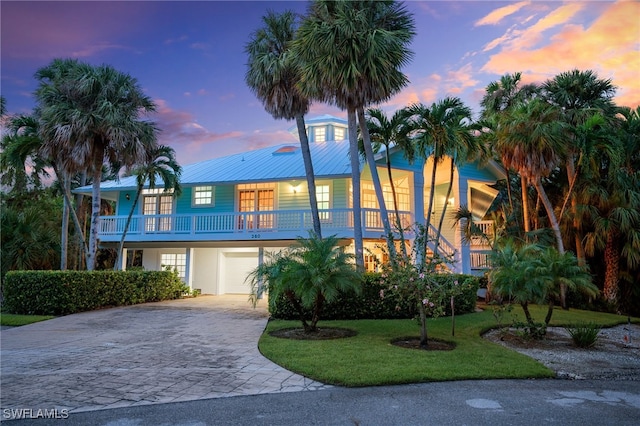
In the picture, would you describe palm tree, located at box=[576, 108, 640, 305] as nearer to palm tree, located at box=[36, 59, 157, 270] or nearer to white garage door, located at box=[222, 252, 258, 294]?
white garage door, located at box=[222, 252, 258, 294]

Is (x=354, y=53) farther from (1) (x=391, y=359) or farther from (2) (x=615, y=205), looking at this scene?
(2) (x=615, y=205)

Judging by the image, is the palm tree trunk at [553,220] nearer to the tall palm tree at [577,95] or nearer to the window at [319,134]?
the tall palm tree at [577,95]

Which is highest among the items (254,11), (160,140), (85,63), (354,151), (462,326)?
(254,11)

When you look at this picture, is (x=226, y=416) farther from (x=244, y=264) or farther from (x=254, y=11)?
(x=244, y=264)

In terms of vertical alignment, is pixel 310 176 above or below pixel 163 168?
below

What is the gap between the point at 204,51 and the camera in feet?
55.7

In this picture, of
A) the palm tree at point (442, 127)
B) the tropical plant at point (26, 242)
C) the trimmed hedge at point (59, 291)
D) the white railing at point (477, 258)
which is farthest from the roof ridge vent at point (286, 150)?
the tropical plant at point (26, 242)

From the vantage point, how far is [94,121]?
16.0 m

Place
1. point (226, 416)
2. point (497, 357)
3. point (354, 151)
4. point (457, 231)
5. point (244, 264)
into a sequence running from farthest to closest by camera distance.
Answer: point (244, 264), point (457, 231), point (354, 151), point (497, 357), point (226, 416)

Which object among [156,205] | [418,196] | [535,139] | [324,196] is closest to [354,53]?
[535,139]

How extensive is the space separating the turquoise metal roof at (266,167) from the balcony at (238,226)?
1681 millimetres

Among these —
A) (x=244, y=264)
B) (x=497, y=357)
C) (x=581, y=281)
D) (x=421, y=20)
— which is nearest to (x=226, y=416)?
(x=497, y=357)

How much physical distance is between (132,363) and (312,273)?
4.07 metres

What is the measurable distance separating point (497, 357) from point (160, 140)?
614 inches
